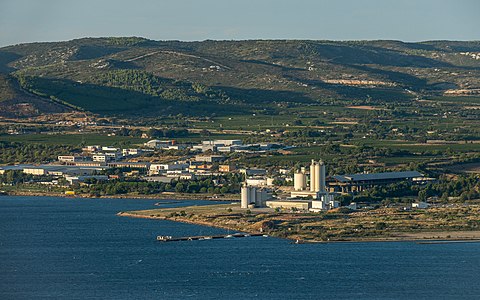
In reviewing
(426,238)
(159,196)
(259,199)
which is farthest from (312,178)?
(426,238)

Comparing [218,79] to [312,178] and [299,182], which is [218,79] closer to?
[299,182]

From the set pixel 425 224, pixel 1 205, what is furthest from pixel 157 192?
pixel 425 224

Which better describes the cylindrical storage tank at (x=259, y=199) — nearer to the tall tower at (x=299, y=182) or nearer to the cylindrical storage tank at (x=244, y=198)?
the cylindrical storage tank at (x=244, y=198)

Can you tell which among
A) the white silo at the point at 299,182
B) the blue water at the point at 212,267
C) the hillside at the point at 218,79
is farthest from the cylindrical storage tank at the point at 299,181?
the hillside at the point at 218,79

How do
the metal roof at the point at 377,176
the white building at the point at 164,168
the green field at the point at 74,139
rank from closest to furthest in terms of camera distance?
the metal roof at the point at 377,176 < the white building at the point at 164,168 < the green field at the point at 74,139

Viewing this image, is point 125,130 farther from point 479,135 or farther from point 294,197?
point 294,197
